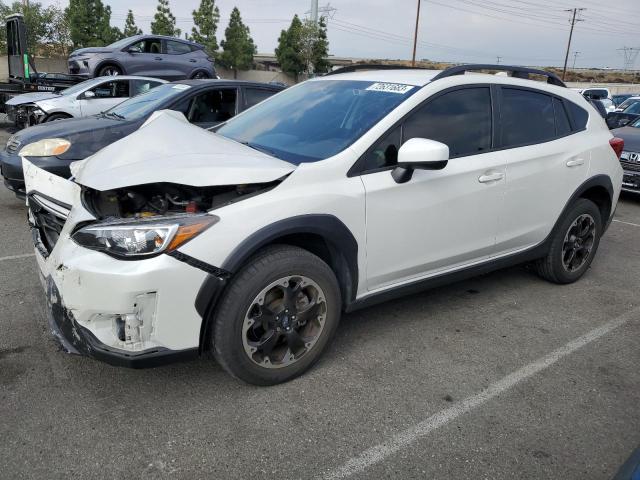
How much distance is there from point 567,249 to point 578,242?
0.15 metres

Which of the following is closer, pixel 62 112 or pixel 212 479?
pixel 212 479

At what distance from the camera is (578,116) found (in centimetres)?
446

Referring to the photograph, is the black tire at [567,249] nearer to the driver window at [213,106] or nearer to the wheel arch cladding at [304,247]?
the wheel arch cladding at [304,247]

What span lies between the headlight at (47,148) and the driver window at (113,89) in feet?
14.8

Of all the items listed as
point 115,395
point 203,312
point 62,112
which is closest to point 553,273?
point 203,312

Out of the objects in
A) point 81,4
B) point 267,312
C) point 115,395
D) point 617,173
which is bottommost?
point 115,395

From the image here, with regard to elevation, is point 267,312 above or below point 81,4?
below

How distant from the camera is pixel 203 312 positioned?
256 cm

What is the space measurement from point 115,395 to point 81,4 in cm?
4185

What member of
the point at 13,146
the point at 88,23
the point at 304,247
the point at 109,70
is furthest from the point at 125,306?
the point at 88,23

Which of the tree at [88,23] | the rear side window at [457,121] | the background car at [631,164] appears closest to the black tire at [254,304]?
the rear side window at [457,121]

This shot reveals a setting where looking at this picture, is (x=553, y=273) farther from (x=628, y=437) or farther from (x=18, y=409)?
(x=18, y=409)

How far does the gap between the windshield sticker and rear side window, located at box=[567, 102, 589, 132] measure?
1781 millimetres

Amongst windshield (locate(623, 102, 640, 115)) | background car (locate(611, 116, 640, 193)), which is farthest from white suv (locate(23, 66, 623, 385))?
windshield (locate(623, 102, 640, 115))
